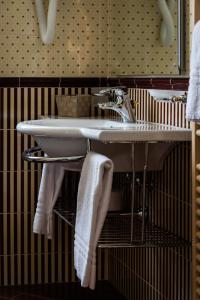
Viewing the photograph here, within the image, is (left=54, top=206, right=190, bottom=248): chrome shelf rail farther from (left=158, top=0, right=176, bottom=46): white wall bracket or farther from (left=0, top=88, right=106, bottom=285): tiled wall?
(left=158, top=0, right=176, bottom=46): white wall bracket

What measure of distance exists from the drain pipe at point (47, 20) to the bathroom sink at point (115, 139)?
0.66 metres

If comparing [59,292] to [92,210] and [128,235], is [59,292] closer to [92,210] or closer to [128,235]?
→ [128,235]

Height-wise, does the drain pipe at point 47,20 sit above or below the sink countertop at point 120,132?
above


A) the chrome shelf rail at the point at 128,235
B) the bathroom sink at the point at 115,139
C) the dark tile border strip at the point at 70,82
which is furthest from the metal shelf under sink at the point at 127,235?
the dark tile border strip at the point at 70,82

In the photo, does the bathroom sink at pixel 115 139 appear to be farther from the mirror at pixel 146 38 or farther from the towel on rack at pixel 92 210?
the mirror at pixel 146 38

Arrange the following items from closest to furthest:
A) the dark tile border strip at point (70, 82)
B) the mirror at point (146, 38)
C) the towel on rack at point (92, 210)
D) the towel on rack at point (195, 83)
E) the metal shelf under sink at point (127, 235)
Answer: the towel on rack at point (195, 83) < the towel on rack at point (92, 210) < the metal shelf under sink at point (127, 235) < the mirror at point (146, 38) < the dark tile border strip at point (70, 82)

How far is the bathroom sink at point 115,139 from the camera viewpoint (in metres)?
2.72

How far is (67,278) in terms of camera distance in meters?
3.99

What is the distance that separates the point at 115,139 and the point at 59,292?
1.35 m

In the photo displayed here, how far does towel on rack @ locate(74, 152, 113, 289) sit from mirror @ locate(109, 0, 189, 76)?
543mm

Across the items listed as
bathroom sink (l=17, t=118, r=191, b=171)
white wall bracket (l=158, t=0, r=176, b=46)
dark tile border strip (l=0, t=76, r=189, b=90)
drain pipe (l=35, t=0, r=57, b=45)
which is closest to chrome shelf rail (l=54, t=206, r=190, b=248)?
bathroom sink (l=17, t=118, r=191, b=171)

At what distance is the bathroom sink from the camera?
272cm

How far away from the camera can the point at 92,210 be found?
8.76 ft

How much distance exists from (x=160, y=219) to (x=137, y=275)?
45cm
